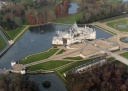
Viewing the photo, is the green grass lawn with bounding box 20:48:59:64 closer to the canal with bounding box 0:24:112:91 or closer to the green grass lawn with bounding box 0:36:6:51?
the canal with bounding box 0:24:112:91

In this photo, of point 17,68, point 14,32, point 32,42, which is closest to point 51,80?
point 17,68

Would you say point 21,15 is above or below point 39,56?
above

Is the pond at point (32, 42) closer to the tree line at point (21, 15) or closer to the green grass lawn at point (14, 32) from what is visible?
the green grass lawn at point (14, 32)

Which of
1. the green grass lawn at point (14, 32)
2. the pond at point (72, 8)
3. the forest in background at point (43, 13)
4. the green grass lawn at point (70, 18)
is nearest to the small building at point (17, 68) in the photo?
the green grass lawn at point (14, 32)

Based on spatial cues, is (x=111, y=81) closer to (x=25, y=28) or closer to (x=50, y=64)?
(x=50, y=64)

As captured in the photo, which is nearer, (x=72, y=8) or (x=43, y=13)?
(x=43, y=13)

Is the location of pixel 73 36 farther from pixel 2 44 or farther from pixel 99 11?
pixel 99 11
